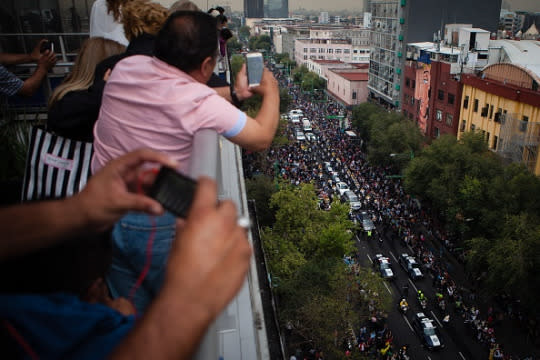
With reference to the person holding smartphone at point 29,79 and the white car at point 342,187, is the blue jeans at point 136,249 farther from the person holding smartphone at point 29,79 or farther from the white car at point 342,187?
the white car at point 342,187

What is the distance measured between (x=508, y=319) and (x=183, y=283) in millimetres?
21415

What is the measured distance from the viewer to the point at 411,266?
22.6 m

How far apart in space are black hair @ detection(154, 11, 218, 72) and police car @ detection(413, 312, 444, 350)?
17.7m

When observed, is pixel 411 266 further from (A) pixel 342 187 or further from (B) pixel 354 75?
(B) pixel 354 75

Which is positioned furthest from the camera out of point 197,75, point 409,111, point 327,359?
point 409,111

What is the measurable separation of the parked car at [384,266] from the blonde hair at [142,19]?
20.3 meters

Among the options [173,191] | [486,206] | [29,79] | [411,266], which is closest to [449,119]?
[486,206]

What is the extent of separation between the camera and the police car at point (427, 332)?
17.6 metres

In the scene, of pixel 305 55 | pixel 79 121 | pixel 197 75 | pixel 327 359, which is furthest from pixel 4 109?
pixel 305 55

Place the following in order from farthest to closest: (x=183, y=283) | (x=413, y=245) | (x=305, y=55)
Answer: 1. (x=305, y=55)
2. (x=413, y=245)
3. (x=183, y=283)

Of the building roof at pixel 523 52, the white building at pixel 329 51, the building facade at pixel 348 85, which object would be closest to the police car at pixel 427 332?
the building roof at pixel 523 52

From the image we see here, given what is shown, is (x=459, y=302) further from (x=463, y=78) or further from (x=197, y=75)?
(x=197, y=75)

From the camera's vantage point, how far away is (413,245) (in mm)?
25031

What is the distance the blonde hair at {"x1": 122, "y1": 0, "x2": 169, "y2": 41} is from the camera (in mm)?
3701
